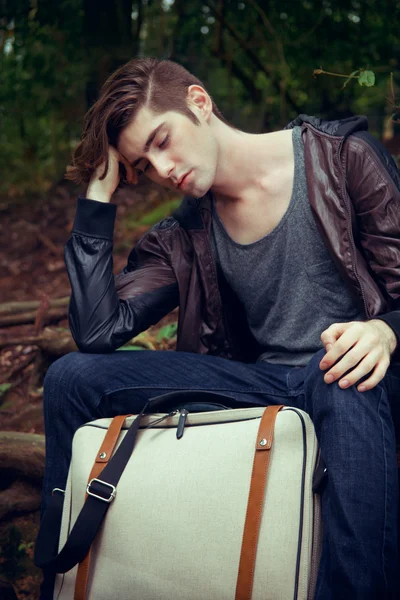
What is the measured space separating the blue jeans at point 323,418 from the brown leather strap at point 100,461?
0.61 ft

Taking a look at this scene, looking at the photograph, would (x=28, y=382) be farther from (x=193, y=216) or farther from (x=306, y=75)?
(x=306, y=75)

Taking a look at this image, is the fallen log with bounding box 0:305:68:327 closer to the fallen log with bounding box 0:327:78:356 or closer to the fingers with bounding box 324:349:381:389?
the fallen log with bounding box 0:327:78:356

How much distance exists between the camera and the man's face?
8.79 ft

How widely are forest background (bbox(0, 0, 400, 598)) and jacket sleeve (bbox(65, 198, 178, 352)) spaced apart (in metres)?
1.29

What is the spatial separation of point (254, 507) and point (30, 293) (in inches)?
161

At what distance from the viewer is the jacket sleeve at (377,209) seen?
8.19 feet

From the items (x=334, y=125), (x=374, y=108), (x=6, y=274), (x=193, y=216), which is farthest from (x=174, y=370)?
(x=374, y=108)

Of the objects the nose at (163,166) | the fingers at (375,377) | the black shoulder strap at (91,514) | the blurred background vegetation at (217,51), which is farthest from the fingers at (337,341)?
the blurred background vegetation at (217,51)

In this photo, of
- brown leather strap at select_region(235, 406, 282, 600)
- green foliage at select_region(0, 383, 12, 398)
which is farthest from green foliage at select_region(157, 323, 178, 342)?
brown leather strap at select_region(235, 406, 282, 600)

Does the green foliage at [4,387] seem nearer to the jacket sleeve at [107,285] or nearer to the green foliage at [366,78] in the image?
the jacket sleeve at [107,285]

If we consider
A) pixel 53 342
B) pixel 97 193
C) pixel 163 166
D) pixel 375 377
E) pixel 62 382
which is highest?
pixel 163 166

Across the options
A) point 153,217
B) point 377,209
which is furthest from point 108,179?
point 153,217

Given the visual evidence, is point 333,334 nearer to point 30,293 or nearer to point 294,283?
point 294,283

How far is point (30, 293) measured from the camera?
5809 millimetres
